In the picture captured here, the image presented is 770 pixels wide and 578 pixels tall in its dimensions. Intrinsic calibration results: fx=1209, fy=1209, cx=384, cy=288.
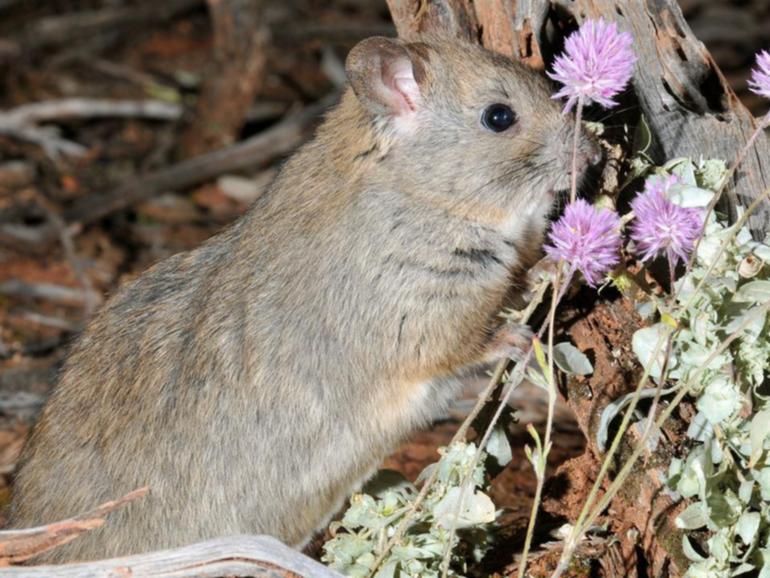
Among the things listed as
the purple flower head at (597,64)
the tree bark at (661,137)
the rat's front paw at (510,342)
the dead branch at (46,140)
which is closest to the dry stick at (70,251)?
the dead branch at (46,140)

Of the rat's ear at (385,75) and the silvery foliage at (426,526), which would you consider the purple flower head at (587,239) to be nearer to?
the silvery foliage at (426,526)

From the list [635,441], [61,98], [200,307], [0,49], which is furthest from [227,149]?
[635,441]

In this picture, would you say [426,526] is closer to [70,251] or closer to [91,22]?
[70,251]

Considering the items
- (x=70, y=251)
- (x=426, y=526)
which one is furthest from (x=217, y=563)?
(x=70, y=251)


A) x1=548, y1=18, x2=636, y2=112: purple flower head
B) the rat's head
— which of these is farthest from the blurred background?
x1=548, y1=18, x2=636, y2=112: purple flower head

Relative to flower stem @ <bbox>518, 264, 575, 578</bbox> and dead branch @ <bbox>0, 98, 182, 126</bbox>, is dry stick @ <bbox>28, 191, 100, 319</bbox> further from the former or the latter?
flower stem @ <bbox>518, 264, 575, 578</bbox>

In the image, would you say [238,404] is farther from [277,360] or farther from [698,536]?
[698,536]
